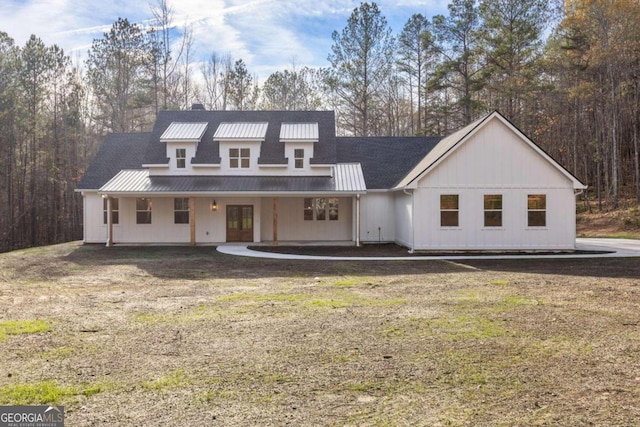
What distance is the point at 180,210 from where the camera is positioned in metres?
20.6

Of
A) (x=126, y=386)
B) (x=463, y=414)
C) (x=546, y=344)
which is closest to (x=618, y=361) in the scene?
(x=546, y=344)

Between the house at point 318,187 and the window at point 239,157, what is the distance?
0.16 feet

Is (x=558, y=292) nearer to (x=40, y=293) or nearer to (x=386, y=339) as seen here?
(x=386, y=339)

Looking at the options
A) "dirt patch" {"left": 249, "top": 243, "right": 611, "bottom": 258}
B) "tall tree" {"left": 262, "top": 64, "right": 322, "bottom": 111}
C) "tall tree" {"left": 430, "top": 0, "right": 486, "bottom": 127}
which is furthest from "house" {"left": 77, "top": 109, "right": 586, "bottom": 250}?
"tall tree" {"left": 262, "top": 64, "right": 322, "bottom": 111}

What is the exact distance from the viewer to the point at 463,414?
371 centimetres

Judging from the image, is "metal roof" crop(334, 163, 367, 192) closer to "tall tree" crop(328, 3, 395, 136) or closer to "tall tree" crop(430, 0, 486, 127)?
"tall tree" crop(328, 3, 395, 136)

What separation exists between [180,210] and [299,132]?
682 cm

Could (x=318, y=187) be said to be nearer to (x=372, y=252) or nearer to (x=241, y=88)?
(x=372, y=252)

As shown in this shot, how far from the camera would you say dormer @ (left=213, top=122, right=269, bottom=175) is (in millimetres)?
20984

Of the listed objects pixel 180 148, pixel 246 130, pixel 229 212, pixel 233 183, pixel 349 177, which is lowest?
pixel 229 212

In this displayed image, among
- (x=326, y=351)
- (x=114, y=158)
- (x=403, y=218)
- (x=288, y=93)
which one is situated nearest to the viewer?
(x=326, y=351)

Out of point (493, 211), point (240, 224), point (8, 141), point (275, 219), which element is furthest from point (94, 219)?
point (493, 211)

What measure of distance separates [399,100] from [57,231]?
28.3m

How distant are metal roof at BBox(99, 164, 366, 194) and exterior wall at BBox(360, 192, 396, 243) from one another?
125 centimetres
